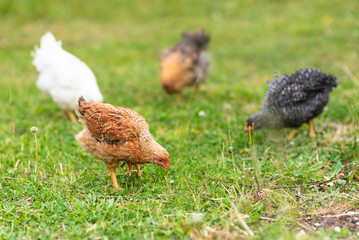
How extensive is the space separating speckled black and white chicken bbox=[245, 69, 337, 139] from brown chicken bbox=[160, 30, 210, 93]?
2.01m

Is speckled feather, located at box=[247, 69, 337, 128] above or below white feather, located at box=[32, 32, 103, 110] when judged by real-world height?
below

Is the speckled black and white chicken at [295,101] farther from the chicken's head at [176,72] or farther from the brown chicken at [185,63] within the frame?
the chicken's head at [176,72]

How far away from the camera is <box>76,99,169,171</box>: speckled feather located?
3.83 meters

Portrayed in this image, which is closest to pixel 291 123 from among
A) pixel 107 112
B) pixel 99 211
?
pixel 107 112

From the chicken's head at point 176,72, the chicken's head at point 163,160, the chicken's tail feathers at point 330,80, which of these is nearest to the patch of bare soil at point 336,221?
the chicken's head at point 163,160

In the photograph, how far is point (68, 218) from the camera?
3426 mm

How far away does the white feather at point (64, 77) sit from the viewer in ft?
17.9

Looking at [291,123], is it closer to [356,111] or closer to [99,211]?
[356,111]

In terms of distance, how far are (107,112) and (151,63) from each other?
588 cm

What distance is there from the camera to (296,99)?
502 cm

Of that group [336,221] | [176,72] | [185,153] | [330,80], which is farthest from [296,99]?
[176,72]

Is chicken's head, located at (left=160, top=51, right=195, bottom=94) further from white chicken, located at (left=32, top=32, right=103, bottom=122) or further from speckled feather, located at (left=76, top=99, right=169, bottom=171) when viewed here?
speckled feather, located at (left=76, top=99, right=169, bottom=171)

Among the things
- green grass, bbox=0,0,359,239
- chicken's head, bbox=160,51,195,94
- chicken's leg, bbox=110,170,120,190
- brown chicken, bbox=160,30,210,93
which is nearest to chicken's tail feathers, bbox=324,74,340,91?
green grass, bbox=0,0,359,239

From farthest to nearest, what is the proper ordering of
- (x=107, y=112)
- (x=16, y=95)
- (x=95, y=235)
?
1. (x=16, y=95)
2. (x=107, y=112)
3. (x=95, y=235)
